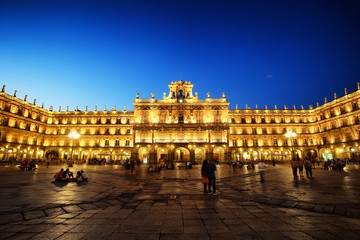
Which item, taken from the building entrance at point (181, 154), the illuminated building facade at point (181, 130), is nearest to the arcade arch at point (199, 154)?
the illuminated building facade at point (181, 130)

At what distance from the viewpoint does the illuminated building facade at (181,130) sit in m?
38.5

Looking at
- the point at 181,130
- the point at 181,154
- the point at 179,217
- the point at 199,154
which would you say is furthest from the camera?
the point at 181,154

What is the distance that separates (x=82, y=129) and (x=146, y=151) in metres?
20.1

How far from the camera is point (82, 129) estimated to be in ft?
160

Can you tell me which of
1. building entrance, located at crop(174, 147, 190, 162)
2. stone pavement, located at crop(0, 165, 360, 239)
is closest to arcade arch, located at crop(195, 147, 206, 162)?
building entrance, located at crop(174, 147, 190, 162)

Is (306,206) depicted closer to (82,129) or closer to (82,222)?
(82,222)

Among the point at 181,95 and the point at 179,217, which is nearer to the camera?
the point at 179,217

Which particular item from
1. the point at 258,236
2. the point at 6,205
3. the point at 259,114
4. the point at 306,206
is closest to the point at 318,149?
the point at 259,114

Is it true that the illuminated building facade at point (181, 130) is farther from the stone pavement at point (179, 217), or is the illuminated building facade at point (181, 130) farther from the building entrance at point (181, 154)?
the stone pavement at point (179, 217)

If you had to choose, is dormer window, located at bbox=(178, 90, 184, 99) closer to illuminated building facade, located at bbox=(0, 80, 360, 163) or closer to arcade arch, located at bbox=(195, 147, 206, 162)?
illuminated building facade, located at bbox=(0, 80, 360, 163)

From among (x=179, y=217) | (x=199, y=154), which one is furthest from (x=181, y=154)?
(x=179, y=217)

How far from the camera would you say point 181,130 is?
135 feet

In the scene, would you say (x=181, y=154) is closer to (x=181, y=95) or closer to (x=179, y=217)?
(x=181, y=95)

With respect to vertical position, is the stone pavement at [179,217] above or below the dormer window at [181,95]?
below
